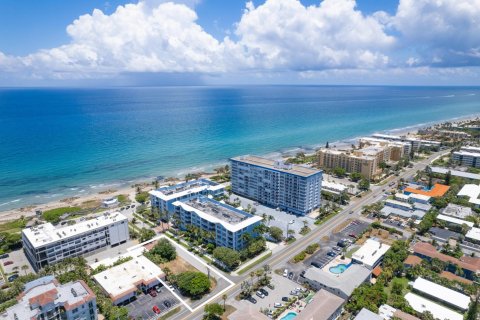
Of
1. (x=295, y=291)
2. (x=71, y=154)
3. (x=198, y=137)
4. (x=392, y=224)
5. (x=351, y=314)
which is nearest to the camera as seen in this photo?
(x=351, y=314)

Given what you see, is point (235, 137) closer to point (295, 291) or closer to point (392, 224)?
point (392, 224)

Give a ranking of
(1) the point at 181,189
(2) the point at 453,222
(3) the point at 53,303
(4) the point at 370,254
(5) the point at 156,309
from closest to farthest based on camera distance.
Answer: (3) the point at 53,303 < (5) the point at 156,309 < (4) the point at 370,254 < (2) the point at 453,222 < (1) the point at 181,189

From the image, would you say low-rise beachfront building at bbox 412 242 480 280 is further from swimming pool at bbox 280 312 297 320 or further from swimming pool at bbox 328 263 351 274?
swimming pool at bbox 280 312 297 320

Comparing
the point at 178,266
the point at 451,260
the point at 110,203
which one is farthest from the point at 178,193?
the point at 451,260

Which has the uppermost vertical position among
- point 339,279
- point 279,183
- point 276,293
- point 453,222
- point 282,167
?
point 282,167

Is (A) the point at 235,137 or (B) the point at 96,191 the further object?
(A) the point at 235,137

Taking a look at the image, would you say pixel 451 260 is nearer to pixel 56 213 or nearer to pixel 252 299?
pixel 252 299

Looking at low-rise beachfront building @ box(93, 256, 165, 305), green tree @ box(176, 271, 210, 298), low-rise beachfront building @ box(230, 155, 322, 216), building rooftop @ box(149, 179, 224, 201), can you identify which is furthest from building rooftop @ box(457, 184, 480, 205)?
low-rise beachfront building @ box(93, 256, 165, 305)

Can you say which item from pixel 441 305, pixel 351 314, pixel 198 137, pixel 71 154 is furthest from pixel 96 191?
pixel 441 305
